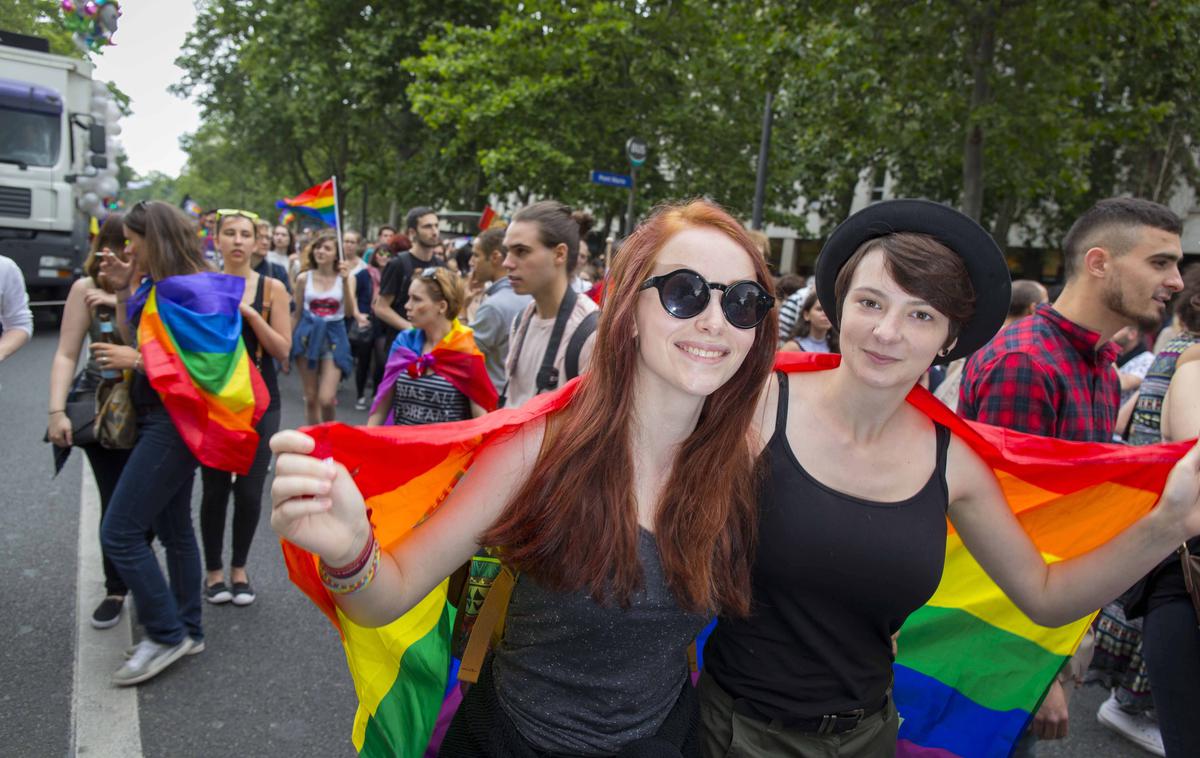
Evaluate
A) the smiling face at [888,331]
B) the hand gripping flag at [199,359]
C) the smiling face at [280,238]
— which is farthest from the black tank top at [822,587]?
the smiling face at [280,238]

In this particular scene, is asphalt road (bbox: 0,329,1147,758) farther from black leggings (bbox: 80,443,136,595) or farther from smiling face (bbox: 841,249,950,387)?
smiling face (bbox: 841,249,950,387)

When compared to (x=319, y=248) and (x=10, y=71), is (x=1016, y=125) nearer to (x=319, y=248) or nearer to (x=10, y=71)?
(x=319, y=248)

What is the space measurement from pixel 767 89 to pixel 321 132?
783 inches

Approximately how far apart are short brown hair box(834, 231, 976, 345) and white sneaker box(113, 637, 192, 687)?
129 inches

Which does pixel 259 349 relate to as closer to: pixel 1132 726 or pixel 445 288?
pixel 445 288

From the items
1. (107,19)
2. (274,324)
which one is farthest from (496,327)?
(107,19)

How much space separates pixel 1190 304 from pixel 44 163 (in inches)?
587

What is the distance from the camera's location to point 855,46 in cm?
1270

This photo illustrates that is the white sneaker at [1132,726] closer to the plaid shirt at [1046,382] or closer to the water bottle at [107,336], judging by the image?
the plaid shirt at [1046,382]

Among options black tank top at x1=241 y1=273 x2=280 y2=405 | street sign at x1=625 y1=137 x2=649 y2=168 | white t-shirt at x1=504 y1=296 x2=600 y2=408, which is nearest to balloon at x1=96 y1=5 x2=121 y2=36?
street sign at x1=625 y1=137 x2=649 y2=168

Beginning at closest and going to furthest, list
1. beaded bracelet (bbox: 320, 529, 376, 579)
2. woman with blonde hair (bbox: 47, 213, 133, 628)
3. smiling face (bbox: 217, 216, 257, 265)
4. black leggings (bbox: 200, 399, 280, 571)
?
beaded bracelet (bbox: 320, 529, 376, 579) → woman with blonde hair (bbox: 47, 213, 133, 628) → black leggings (bbox: 200, 399, 280, 571) → smiling face (bbox: 217, 216, 257, 265)

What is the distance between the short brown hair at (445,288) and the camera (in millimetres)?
4492

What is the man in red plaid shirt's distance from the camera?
2.76 m

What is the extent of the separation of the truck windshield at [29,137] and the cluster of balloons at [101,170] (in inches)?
23.0
